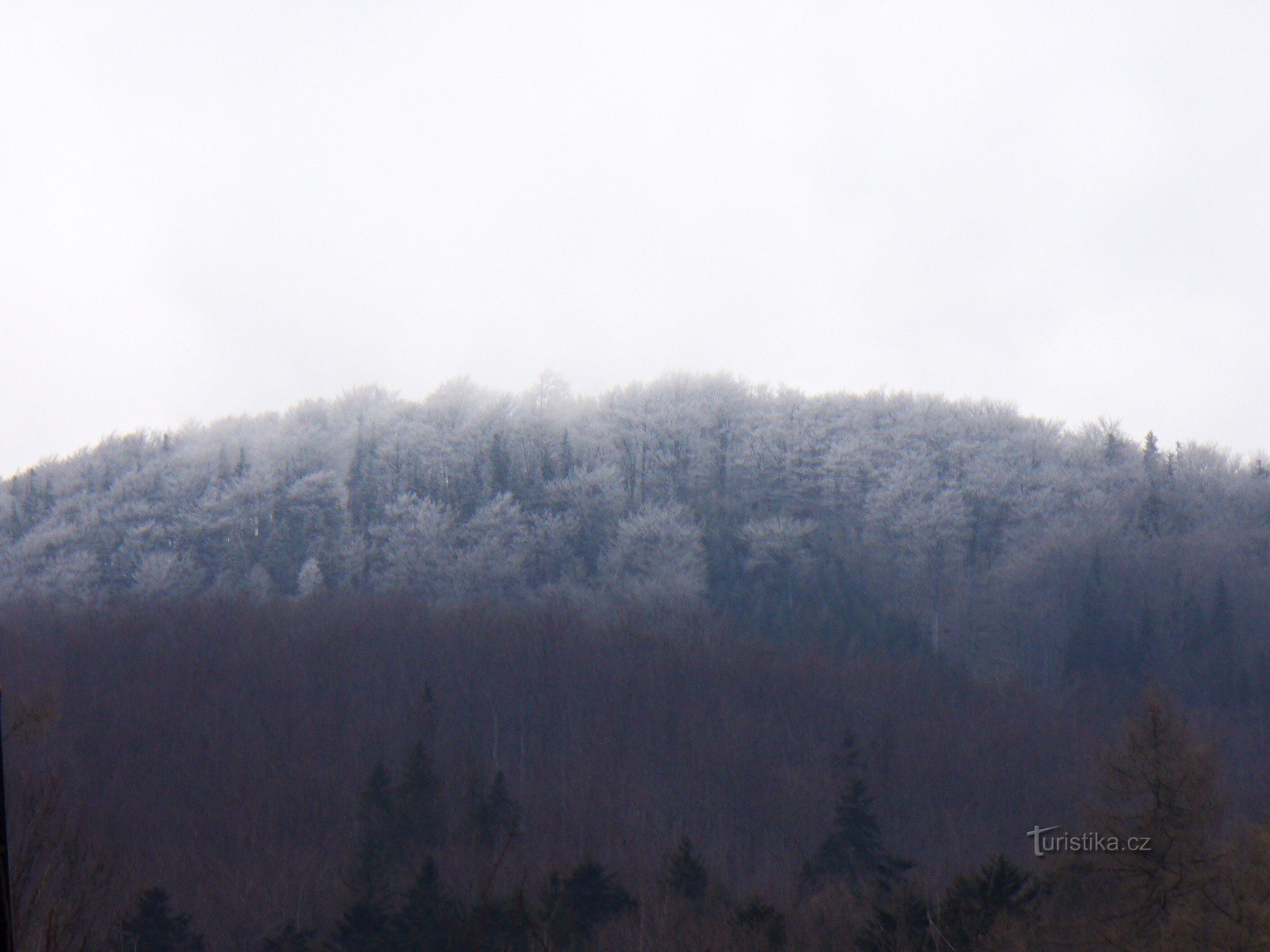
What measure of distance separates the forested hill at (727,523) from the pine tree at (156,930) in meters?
36.9

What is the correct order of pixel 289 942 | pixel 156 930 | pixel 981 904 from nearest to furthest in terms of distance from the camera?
pixel 981 904, pixel 156 930, pixel 289 942

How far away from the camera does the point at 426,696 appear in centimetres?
5222

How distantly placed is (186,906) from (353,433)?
136 ft

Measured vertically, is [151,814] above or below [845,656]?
below

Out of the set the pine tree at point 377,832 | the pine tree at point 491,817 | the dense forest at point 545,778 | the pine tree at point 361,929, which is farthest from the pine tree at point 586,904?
the pine tree at point 491,817

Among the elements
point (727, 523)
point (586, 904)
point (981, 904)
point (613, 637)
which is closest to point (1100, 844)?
point (981, 904)

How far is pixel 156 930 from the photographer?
957 inches

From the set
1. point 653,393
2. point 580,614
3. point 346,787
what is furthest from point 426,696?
point 653,393

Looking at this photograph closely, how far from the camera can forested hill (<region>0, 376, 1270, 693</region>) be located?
5862cm

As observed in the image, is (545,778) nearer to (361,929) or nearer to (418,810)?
(418,810)

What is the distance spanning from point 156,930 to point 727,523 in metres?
46.4

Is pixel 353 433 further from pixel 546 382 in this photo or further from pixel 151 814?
pixel 151 814

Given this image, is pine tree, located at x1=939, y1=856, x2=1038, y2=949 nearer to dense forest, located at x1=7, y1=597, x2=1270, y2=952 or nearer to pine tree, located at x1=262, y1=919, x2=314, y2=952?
dense forest, located at x1=7, y1=597, x2=1270, y2=952

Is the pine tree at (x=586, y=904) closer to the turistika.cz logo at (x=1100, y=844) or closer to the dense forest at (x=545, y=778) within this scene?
the dense forest at (x=545, y=778)
